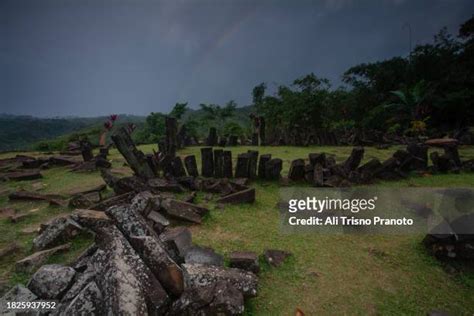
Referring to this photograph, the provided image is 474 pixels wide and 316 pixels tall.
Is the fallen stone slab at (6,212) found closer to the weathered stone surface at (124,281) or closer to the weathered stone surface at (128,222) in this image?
the weathered stone surface at (128,222)

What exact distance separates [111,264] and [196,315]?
0.88 m

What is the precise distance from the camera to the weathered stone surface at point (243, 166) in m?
7.68

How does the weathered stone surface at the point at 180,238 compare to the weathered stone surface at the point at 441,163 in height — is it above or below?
below


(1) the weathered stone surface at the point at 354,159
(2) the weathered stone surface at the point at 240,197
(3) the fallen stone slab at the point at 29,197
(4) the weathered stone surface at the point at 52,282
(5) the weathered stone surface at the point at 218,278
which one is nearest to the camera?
(4) the weathered stone surface at the point at 52,282

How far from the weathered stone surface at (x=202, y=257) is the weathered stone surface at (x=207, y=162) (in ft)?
15.6

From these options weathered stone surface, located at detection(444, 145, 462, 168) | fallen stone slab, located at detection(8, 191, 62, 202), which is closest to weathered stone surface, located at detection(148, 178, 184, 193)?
fallen stone slab, located at detection(8, 191, 62, 202)

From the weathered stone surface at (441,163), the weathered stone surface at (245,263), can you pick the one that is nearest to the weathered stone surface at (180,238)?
the weathered stone surface at (245,263)

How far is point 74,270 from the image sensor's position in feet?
9.41

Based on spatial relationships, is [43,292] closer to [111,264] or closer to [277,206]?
[111,264]

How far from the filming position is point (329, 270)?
3.60 m

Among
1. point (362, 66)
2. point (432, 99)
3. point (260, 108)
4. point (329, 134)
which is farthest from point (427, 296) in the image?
point (362, 66)

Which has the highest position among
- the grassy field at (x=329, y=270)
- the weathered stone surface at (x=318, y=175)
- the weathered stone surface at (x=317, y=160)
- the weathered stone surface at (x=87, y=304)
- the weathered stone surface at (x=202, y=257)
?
the weathered stone surface at (x=317, y=160)

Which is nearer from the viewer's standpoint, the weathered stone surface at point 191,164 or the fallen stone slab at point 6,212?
the fallen stone slab at point 6,212
